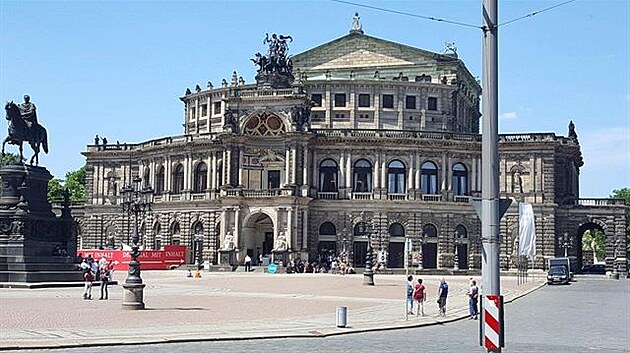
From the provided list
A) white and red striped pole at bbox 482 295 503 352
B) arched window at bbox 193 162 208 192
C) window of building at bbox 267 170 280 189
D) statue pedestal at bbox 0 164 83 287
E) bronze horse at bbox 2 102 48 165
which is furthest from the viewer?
arched window at bbox 193 162 208 192

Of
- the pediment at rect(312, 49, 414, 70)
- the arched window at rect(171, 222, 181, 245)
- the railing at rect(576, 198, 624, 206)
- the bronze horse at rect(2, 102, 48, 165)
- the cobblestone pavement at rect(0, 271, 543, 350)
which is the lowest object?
the cobblestone pavement at rect(0, 271, 543, 350)

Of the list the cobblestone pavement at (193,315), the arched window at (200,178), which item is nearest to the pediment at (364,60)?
the arched window at (200,178)

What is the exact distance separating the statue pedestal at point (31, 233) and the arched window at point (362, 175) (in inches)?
1756

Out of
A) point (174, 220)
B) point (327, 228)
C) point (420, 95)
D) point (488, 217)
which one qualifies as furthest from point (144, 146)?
point (488, 217)

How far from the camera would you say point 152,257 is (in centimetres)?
8775

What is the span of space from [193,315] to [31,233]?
18225 millimetres

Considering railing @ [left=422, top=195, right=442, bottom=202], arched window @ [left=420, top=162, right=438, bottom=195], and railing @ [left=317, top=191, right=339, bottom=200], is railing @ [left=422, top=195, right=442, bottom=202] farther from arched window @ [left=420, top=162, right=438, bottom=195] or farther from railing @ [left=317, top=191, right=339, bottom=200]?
railing @ [left=317, top=191, right=339, bottom=200]

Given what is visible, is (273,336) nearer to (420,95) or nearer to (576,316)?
(576,316)

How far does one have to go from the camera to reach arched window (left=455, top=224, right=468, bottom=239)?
91.0m

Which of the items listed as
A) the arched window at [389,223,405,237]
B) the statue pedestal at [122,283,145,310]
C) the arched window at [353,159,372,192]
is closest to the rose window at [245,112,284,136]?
the arched window at [353,159,372,192]

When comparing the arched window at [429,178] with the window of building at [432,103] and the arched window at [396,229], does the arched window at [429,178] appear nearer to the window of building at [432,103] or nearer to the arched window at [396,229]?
the arched window at [396,229]

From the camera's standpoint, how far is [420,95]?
99.4 meters

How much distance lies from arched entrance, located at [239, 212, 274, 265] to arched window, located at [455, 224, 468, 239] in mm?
18729

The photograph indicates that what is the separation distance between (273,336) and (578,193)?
9012cm
